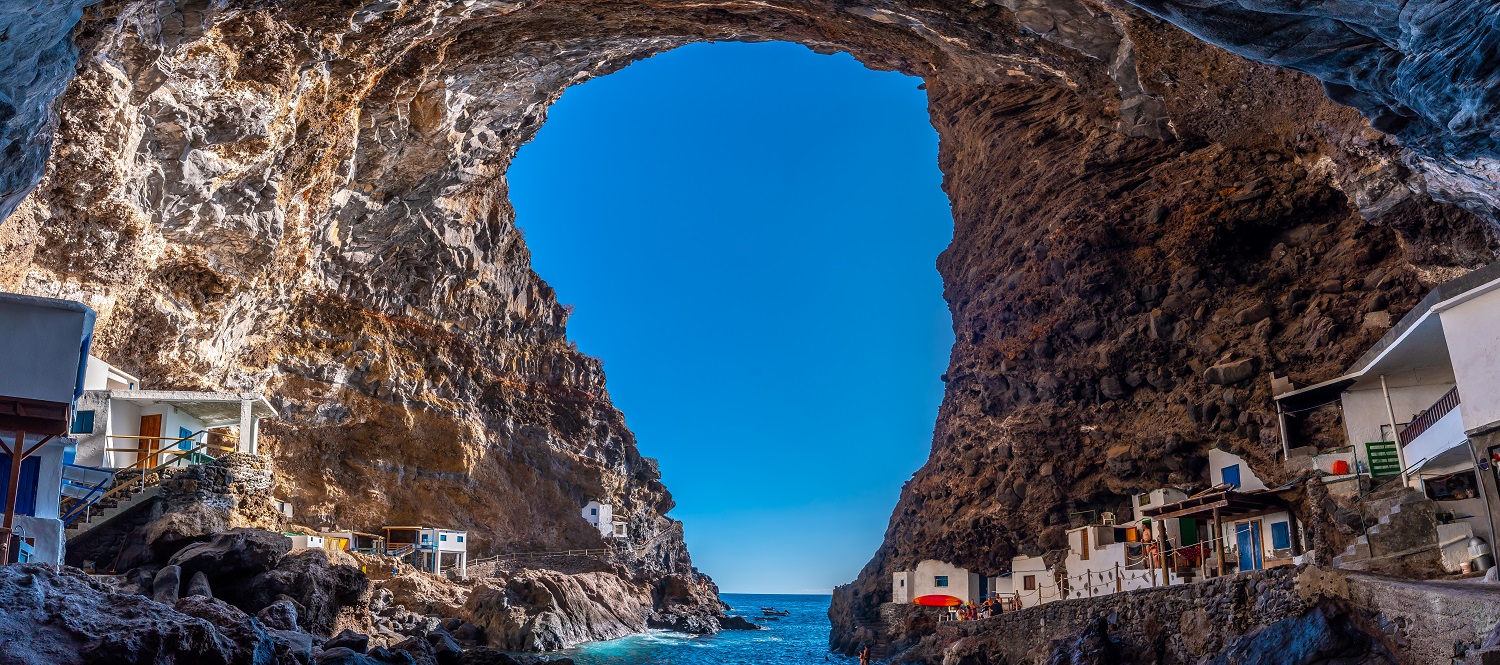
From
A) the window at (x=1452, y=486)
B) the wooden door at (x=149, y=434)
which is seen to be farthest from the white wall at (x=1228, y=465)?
the wooden door at (x=149, y=434)

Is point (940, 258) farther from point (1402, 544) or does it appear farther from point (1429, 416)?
point (1402, 544)

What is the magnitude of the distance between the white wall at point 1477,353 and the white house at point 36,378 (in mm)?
25822

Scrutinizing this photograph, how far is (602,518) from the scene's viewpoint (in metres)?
60.1

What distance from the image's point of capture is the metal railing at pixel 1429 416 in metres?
19.6

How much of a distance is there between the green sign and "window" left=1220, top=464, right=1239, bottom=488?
8096mm

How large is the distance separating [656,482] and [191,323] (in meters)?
41.7

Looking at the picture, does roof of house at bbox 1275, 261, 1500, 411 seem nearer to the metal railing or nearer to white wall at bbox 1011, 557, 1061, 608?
the metal railing

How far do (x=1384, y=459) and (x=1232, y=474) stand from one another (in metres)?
9.07

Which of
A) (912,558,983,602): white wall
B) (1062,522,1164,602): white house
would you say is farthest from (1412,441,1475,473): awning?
(912,558,983,602): white wall

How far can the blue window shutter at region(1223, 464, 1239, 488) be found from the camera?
33209mm

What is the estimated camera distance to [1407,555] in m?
18.9

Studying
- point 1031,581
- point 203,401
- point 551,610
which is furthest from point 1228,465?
point 203,401

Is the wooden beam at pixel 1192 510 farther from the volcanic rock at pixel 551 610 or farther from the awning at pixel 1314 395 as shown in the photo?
the volcanic rock at pixel 551 610

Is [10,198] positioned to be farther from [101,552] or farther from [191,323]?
[191,323]
